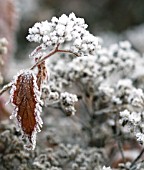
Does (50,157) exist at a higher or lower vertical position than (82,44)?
lower

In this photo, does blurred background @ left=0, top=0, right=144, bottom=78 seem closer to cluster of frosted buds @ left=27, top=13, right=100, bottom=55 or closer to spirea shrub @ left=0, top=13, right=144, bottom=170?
spirea shrub @ left=0, top=13, right=144, bottom=170

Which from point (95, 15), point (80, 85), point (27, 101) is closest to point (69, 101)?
point (27, 101)

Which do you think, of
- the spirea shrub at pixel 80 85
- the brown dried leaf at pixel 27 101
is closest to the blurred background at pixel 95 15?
the spirea shrub at pixel 80 85

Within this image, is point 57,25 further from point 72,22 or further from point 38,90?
point 38,90

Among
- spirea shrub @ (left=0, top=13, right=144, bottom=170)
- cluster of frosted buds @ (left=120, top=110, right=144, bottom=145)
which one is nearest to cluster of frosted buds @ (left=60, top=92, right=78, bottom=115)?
spirea shrub @ (left=0, top=13, right=144, bottom=170)

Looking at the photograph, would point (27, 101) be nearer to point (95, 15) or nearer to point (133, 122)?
point (133, 122)

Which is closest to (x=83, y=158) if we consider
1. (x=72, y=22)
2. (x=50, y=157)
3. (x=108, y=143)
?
(x=50, y=157)

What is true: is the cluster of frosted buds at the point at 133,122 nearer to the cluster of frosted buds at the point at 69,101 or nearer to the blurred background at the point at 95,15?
the cluster of frosted buds at the point at 69,101
